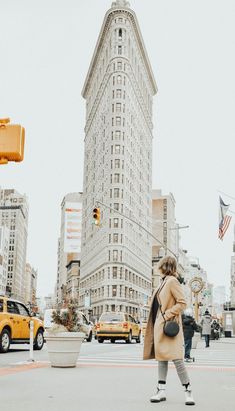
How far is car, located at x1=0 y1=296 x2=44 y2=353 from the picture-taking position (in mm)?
18812

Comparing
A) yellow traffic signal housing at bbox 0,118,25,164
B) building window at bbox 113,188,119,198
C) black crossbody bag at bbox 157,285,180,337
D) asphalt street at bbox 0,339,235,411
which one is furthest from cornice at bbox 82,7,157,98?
black crossbody bag at bbox 157,285,180,337

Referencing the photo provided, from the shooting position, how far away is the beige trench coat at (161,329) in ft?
23.5

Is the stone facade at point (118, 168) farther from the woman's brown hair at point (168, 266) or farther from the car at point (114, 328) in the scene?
the woman's brown hair at point (168, 266)

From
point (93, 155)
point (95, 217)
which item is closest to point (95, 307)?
point (93, 155)

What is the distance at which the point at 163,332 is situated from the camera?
7199mm

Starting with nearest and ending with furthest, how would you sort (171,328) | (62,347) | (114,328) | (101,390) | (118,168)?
1. (171,328)
2. (101,390)
3. (62,347)
4. (114,328)
5. (118,168)

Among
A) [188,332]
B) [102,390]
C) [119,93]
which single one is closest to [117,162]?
[119,93]

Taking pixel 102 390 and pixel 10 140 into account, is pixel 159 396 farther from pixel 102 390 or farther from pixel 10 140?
pixel 10 140

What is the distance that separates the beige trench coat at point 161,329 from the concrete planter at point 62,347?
4.81m

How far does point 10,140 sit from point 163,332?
3.69 m

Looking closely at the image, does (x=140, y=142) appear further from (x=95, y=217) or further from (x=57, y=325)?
(x=57, y=325)

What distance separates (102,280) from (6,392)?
4103 inches

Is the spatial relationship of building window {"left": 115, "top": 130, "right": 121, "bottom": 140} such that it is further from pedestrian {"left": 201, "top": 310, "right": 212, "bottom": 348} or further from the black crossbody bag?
the black crossbody bag

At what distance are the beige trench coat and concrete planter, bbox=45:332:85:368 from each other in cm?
481
